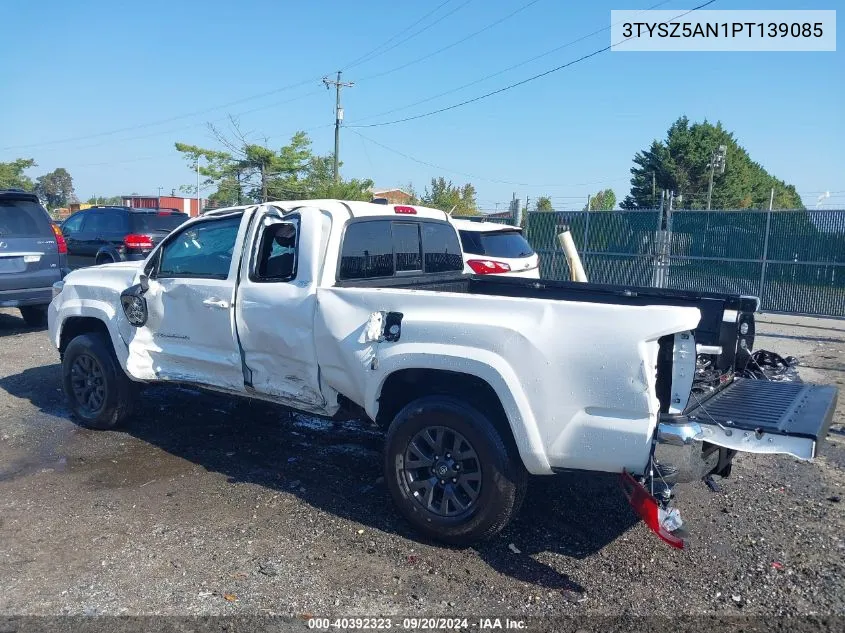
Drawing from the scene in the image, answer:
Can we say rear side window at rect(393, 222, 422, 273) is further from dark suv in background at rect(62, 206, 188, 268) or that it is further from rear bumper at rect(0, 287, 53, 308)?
dark suv in background at rect(62, 206, 188, 268)

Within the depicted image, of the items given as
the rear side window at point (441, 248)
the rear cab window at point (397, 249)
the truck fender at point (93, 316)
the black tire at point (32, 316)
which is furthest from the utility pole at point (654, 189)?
the truck fender at point (93, 316)

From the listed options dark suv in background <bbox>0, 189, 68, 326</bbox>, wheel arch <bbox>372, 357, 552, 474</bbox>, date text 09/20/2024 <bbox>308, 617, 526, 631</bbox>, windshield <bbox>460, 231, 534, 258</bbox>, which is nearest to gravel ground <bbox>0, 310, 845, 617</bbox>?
date text 09/20/2024 <bbox>308, 617, 526, 631</bbox>

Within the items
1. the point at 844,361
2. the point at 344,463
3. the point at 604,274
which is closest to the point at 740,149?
the point at 604,274

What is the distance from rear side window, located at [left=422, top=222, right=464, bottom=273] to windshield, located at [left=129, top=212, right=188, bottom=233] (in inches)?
368

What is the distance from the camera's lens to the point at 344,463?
559 centimetres

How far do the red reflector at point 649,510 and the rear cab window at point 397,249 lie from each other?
227 centimetres

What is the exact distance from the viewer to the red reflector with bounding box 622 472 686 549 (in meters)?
3.41

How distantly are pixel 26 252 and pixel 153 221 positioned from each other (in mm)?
4005

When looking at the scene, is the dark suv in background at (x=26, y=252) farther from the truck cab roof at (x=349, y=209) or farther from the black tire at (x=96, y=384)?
the truck cab roof at (x=349, y=209)

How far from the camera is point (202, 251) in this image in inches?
219

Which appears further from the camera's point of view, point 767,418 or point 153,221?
point 153,221

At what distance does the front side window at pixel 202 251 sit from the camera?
5.35 m

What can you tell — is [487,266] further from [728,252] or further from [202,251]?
[728,252]

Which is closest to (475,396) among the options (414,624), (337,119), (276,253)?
(414,624)
